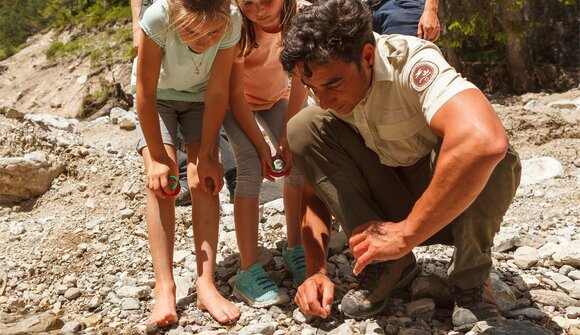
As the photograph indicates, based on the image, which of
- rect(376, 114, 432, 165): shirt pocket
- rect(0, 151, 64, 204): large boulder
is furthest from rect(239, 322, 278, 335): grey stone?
rect(0, 151, 64, 204): large boulder

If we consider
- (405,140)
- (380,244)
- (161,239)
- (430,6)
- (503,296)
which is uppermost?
(430,6)

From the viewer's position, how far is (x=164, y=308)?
2691mm

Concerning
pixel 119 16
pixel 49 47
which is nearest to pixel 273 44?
pixel 119 16

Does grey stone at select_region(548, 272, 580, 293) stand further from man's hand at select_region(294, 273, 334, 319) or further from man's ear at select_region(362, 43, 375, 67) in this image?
man's ear at select_region(362, 43, 375, 67)

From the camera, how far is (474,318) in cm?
236

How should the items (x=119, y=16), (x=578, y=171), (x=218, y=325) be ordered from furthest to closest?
(x=119, y=16) → (x=578, y=171) → (x=218, y=325)

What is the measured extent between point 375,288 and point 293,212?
693 mm

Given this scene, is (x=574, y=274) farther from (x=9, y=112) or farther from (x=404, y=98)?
(x=9, y=112)

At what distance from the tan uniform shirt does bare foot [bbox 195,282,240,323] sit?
89 centimetres

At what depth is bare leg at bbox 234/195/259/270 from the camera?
2.91 meters

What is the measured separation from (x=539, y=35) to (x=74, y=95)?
876cm

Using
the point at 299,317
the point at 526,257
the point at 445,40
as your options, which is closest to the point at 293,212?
the point at 299,317

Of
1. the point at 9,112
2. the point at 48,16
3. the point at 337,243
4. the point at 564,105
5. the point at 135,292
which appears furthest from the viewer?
the point at 48,16

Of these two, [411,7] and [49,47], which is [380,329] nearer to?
[411,7]
